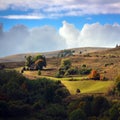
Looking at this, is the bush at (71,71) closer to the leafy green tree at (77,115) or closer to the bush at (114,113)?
the leafy green tree at (77,115)

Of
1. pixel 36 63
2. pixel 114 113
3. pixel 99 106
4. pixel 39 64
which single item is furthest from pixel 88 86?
pixel 36 63

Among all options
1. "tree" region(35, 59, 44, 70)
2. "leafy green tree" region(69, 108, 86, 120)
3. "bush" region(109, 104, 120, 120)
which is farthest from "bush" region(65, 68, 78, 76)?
"bush" region(109, 104, 120, 120)

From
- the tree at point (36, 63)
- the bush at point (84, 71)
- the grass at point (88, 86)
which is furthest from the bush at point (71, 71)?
the grass at point (88, 86)

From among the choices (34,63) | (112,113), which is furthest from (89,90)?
(34,63)

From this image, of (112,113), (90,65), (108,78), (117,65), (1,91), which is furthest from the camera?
(90,65)

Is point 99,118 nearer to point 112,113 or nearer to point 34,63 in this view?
point 112,113

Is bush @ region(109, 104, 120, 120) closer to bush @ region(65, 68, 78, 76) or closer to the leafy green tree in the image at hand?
the leafy green tree

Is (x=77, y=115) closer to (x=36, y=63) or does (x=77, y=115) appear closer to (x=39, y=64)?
(x=39, y=64)

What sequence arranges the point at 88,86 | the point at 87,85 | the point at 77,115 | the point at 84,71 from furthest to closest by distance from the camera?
the point at 84,71
the point at 87,85
the point at 88,86
the point at 77,115

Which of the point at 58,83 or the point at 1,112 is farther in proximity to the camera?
the point at 58,83

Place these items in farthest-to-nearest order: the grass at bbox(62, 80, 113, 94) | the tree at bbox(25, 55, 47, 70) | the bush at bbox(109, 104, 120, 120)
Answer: the tree at bbox(25, 55, 47, 70)
the grass at bbox(62, 80, 113, 94)
the bush at bbox(109, 104, 120, 120)

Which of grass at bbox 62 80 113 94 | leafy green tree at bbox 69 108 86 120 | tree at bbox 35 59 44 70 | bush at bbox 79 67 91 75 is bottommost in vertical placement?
leafy green tree at bbox 69 108 86 120

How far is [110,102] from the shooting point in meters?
106

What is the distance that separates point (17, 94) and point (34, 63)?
74.8m
